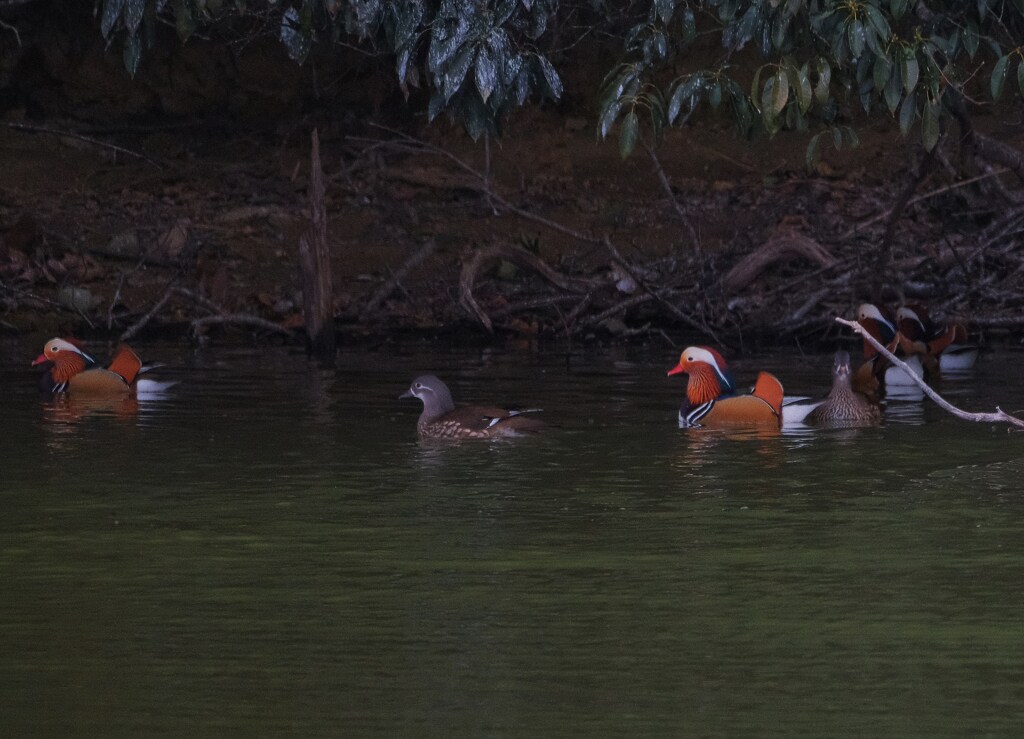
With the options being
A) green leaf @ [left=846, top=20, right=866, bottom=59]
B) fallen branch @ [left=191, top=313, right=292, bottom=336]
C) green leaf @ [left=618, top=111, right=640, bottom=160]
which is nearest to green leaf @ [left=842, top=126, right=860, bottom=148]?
green leaf @ [left=618, top=111, right=640, bottom=160]

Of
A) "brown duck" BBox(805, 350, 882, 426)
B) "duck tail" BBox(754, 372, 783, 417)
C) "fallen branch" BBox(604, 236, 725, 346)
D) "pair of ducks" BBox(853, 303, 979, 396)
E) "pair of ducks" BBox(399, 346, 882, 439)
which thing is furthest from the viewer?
"fallen branch" BBox(604, 236, 725, 346)

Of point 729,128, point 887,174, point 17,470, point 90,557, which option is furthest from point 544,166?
point 90,557

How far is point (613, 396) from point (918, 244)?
5.40 m

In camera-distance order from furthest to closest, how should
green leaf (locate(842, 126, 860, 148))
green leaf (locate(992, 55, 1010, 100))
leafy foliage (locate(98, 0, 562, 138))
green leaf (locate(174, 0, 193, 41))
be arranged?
green leaf (locate(842, 126, 860, 148))
green leaf (locate(174, 0, 193, 41))
leafy foliage (locate(98, 0, 562, 138))
green leaf (locate(992, 55, 1010, 100))

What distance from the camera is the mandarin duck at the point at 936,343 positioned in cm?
1370

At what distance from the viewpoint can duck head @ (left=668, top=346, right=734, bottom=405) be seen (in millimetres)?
11344

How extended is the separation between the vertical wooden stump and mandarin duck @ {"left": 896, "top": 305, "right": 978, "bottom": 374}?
4278mm

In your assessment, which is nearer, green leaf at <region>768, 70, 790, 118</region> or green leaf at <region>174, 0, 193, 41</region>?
green leaf at <region>768, 70, 790, 118</region>

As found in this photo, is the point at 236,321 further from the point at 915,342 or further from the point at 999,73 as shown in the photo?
the point at 999,73

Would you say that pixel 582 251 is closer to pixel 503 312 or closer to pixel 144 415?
pixel 503 312

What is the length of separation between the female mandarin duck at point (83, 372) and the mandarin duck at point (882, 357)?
481 centimetres

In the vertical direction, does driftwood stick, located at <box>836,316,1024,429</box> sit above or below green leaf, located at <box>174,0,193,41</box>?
below

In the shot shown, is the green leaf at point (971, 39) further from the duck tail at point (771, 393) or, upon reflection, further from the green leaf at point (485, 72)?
the duck tail at point (771, 393)

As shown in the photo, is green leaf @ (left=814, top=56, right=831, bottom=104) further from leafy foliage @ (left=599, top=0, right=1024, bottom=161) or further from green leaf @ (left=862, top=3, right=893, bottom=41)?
green leaf @ (left=862, top=3, right=893, bottom=41)
